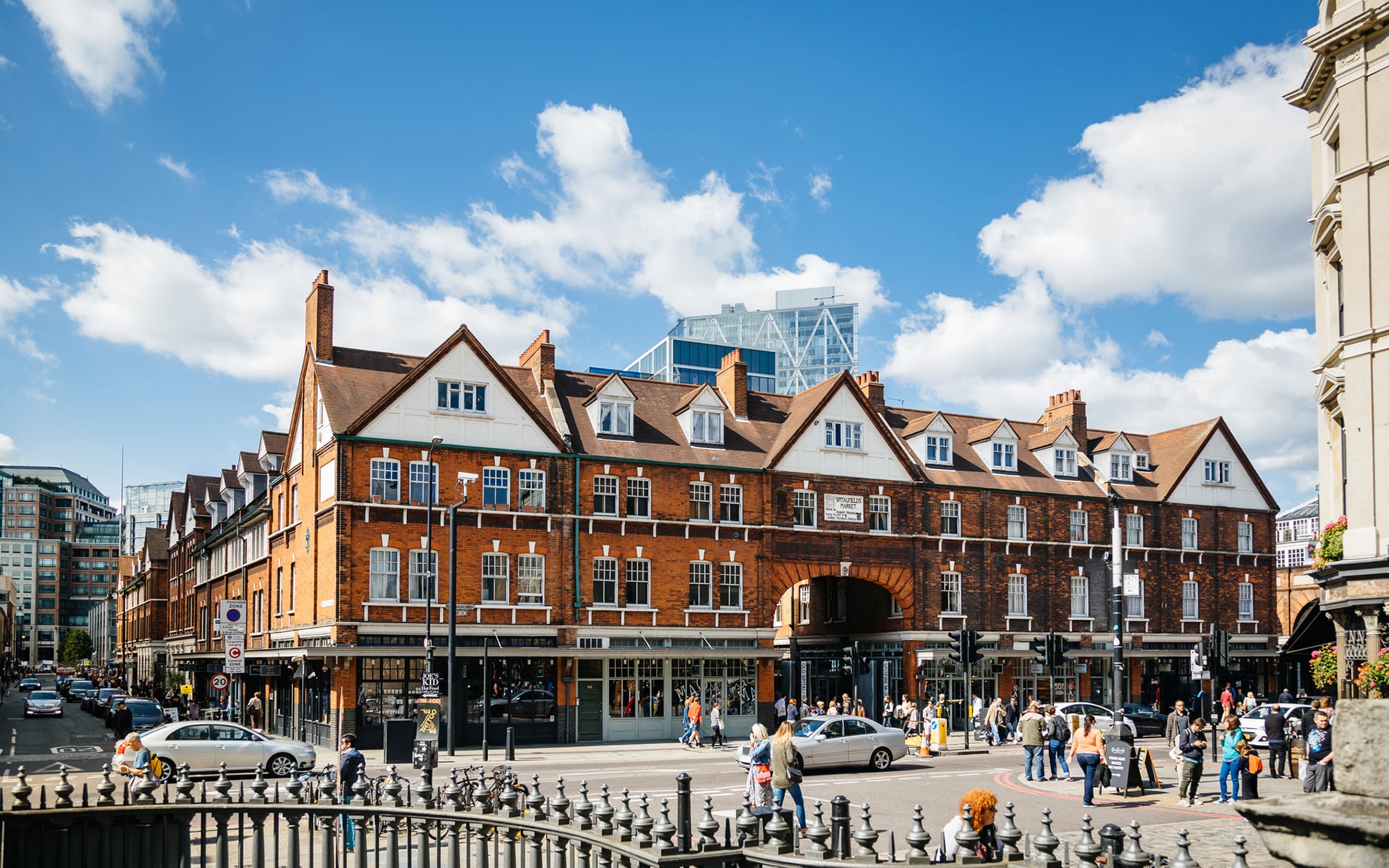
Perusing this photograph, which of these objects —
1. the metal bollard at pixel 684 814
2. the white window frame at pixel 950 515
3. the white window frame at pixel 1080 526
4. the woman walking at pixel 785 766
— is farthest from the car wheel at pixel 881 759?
the white window frame at pixel 1080 526

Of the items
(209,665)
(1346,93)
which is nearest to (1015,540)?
(1346,93)

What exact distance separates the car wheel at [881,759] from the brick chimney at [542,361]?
20.1 m

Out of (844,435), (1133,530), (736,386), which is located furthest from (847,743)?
(1133,530)

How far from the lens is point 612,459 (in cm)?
4325

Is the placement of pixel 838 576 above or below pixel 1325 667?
above

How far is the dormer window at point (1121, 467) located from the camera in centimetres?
5303

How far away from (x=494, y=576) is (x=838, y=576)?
13637 millimetres

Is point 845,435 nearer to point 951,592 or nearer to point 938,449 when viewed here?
point 938,449

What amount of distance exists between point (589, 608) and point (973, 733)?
15.5 m

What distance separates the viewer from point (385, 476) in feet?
131

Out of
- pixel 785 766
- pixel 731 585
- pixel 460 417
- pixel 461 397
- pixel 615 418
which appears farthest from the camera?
pixel 731 585

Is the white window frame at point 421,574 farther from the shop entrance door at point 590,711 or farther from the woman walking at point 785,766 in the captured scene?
the woman walking at point 785,766

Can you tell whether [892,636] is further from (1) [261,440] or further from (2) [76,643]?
(2) [76,643]

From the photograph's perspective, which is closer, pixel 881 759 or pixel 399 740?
pixel 399 740
